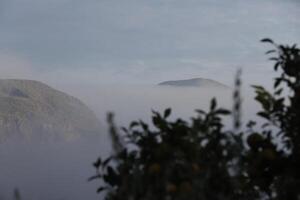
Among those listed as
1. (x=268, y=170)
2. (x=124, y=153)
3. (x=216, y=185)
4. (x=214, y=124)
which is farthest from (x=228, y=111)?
(x=268, y=170)

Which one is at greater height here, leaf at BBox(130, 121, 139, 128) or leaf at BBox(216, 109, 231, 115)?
leaf at BBox(216, 109, 231, 115)

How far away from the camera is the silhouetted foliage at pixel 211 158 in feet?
15.3

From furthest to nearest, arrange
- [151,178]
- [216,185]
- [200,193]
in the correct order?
[216,185], [151,178], [200,193]

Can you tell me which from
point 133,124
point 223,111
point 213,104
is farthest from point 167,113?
point 223,111

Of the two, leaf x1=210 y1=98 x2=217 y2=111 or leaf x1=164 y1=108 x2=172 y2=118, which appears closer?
leaf x1=210 y1=98 x2=217 y2=111

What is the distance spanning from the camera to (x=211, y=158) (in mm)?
5734

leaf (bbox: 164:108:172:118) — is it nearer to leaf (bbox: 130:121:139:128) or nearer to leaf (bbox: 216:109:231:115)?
leaf (bbox: 130:121:139:128)

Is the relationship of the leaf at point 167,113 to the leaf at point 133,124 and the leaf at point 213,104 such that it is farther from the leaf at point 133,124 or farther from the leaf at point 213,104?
the leaf at point 213,104

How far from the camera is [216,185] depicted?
5.79 meters

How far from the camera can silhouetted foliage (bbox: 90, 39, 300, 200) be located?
183 inches

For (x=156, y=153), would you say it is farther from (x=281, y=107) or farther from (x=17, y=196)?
(x=281, y=107)

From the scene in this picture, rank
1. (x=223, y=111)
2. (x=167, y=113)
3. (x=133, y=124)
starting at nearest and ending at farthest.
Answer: (x=223, y=111) → (x=133, y=124) → (x=167, y=113)

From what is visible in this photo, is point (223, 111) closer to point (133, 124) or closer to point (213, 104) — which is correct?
point (213, 104)

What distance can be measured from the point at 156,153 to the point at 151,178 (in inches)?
9.7
